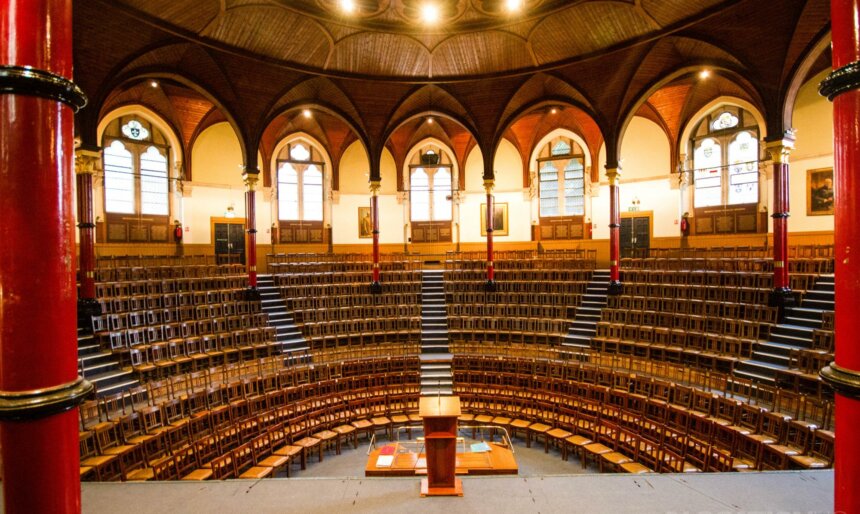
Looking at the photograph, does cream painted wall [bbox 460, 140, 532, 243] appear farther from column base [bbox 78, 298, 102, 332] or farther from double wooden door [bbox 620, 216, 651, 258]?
column base [bbox 78, 298, 102, 332]

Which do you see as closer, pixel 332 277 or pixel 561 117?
pixel 332 277

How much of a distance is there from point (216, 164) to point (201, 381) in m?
11.6

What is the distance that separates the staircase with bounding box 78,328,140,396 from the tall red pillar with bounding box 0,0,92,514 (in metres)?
8.61

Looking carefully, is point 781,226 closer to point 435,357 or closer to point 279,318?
point 435,357

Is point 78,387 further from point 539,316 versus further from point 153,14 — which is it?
point 539,316

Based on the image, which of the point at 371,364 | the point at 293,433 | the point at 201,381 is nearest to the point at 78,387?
the point at 293,433

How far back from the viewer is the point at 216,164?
1875 cm

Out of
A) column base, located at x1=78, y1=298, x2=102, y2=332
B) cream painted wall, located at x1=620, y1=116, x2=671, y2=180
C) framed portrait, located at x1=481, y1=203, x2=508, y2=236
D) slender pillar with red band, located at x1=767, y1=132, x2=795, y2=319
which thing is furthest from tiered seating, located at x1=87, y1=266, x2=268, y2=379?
cream painted wall, located at x1=620, y1=116, x2=671, y2=180

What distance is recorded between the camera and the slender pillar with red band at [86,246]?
10.3 metres

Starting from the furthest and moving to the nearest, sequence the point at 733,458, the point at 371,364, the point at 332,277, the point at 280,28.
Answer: the point at 332,277, the point at 280,28, the point at 371,364, the point at 733,458

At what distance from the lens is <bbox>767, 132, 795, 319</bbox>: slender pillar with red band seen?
10805mm

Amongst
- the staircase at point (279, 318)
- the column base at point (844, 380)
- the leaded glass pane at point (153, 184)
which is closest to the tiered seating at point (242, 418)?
the staircase at point (279, 318)

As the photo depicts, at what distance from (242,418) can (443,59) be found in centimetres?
1221

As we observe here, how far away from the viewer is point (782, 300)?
10.7 metres
